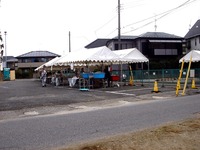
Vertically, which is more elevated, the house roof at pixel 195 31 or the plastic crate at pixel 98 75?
the house roof at pixel 195 31

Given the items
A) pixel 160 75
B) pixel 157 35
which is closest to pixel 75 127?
pixel 160 75

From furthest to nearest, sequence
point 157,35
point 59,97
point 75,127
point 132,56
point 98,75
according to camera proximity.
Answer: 1. point 157,35
2. point 132,56
3. point 98,75
4. point 59,97
5. point 75,127

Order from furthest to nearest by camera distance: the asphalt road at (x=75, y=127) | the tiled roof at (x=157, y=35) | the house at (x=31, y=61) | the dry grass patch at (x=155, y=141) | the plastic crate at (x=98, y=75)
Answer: the house at (x=31, y=61) < the tiled roof at (x=157, y=35) < the plastic crate at (x=98, y=75) < the asphalt road at (x=75, y=127) < the dry grass patch at (x=155, y=141)

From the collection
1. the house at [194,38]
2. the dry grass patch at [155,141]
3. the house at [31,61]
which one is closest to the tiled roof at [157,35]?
the house at [194,38]

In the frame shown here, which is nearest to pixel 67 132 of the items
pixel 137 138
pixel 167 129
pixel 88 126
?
pixel 88 126

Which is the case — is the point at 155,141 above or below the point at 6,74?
below

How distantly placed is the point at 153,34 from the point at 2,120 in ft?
156

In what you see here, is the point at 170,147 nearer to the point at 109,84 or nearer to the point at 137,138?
the point at 137,138

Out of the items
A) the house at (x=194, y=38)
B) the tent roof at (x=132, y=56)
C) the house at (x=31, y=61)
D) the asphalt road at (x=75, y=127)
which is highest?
the house at (x=194, y=38)

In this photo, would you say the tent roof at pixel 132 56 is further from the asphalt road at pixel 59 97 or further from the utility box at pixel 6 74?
the utility box at pixel 6 74

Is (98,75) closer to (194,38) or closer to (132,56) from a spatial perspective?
(132,56)

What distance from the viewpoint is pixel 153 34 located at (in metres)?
54.7

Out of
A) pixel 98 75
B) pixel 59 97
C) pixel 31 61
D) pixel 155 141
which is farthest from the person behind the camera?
pixel 31 61

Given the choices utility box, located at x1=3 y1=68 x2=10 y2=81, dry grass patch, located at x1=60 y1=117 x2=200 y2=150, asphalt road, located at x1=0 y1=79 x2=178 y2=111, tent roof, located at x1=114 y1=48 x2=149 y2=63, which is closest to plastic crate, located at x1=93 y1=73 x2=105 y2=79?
asphalt road, located at x1=0 y1=79 x2=178 y2=111
